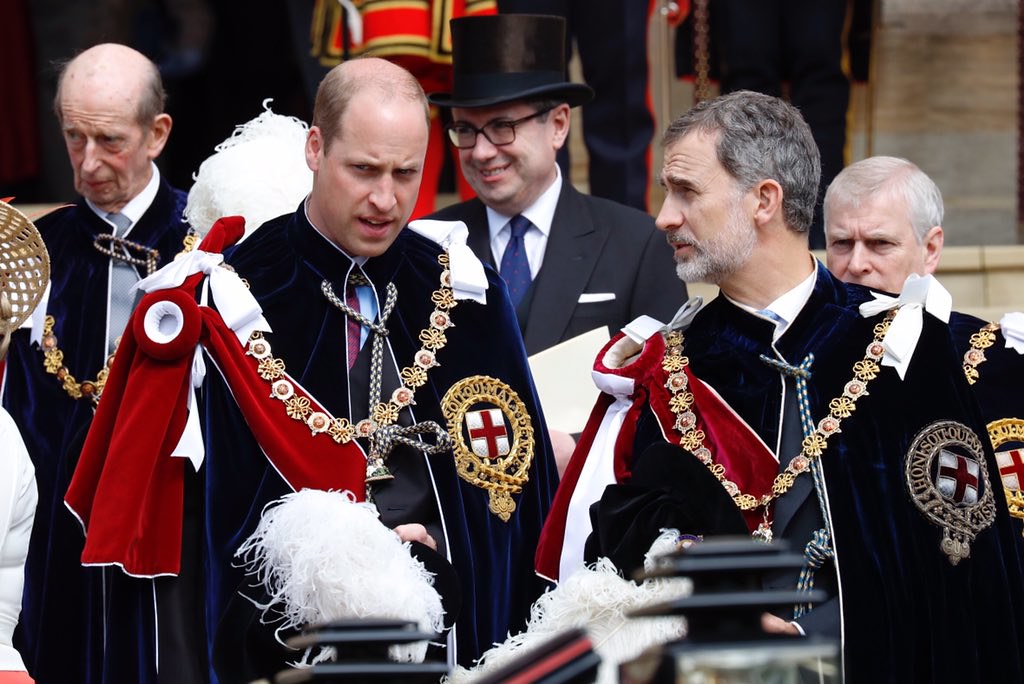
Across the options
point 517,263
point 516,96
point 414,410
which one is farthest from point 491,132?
point 414,410

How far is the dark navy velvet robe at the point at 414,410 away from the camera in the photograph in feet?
16.1

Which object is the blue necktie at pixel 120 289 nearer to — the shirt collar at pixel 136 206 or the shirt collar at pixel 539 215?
the shirt collar at pixel 136 206

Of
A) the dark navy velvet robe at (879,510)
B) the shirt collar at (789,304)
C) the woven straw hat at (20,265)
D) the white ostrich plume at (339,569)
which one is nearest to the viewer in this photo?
the white ostrich plume at (339,569)

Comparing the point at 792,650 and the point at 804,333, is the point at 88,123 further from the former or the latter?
the point at 792,650

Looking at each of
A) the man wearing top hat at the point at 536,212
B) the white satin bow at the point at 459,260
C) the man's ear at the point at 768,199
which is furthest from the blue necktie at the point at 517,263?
the man's ear at the point at 768,199

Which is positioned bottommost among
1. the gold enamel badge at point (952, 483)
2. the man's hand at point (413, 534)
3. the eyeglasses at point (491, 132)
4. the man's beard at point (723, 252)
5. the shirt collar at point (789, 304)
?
the man's hand at point (413, 534)

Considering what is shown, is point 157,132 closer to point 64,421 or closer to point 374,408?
point 64,421

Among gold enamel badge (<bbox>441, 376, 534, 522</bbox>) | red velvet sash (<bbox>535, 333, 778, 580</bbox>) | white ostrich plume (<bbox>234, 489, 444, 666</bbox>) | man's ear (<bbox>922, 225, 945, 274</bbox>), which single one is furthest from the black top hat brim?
white ostrich plume (<bbox>234, 489, 444, 666</bbox>)

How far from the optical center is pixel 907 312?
Result: 4539mm

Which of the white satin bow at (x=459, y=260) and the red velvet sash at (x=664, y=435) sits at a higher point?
the white satin bow at (x=459, y=260)

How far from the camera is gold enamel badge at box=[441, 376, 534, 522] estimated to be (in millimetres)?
5117

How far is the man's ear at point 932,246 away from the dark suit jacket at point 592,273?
0.72 meters

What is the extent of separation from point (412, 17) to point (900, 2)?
3541 millimetres

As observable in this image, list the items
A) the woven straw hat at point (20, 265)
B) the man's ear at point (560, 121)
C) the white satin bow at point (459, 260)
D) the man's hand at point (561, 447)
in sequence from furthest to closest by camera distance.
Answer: the man's ear at point (560, 121), the man's hand at point (561, 447), the white satin bow at point (459, 260), the woven straw hat at point (20, 265)
